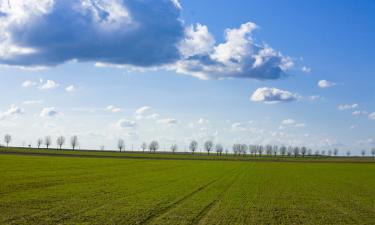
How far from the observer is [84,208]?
23500 mm

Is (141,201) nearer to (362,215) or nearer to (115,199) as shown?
(115,199)

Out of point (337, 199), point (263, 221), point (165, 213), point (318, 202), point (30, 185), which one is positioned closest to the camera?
point (263, 221)

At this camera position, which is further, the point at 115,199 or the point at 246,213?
the point at 115,199

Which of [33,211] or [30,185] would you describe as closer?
[33,211]

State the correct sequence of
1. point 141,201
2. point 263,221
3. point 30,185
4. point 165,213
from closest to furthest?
point 263,221 → point 165,213 → point 141,201 → point 30,185

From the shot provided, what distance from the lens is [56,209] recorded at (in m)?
22.8

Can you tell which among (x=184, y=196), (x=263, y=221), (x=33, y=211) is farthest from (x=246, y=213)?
(x=33, y=211)

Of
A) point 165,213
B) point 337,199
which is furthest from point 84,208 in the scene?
point 337,199

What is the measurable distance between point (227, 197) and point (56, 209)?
13.2 m

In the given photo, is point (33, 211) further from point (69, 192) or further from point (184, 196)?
point (184, 196)

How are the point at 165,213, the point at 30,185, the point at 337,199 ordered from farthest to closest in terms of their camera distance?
the point at 30,185, the point at 337,199, the point at 165,213

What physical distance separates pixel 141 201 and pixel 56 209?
624 centimetres

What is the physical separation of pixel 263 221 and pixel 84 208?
975 cm

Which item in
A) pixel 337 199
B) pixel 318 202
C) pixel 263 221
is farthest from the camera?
pixel 337 199
